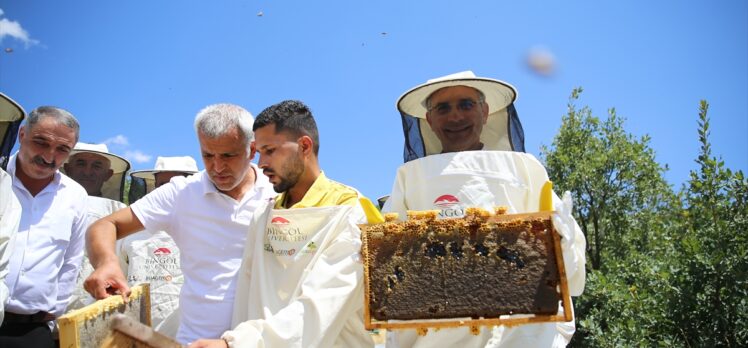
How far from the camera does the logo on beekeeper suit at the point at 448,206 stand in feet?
10.0

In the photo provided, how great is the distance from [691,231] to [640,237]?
9.68ft

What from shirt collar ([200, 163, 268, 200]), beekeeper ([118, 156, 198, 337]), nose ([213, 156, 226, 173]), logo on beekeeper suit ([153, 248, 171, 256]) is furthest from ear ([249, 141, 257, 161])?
logo on beekeeper suit ([153, 248, 171, 256])

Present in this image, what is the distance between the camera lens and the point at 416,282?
7.97 feet

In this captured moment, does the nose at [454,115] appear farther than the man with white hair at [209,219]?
Yes

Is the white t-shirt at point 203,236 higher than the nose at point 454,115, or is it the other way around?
the nose at point 454,115

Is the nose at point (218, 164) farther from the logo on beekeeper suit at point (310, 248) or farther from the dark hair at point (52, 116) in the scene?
the dark hair at point (52, 116)

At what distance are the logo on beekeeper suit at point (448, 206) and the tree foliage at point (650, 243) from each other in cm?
366

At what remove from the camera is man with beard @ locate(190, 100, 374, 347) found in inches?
101

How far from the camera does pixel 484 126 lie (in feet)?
12.5

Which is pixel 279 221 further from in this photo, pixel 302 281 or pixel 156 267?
pixel 156 267

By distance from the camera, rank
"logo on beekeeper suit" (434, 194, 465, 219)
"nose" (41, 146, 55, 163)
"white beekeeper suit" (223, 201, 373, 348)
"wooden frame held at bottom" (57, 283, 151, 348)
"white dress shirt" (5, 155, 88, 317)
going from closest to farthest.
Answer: "wooden frame held at bottom" (57, 283, 151, 348) → "white beekeeper suit" (223, 201, 373, 348) → "logo on beekeeper suit" (434, 194, 465, 219) → "white dress shirt" (5, 155, 88, 317) → "nose" (41, 146, 55, 163)

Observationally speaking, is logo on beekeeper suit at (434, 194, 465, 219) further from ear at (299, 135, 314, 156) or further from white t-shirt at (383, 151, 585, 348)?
ear at (299, 135, 314, 156)

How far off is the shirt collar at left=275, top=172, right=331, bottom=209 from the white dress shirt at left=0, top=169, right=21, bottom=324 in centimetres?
152

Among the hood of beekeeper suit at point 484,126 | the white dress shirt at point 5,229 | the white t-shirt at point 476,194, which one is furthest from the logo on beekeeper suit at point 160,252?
the white t-shirt at point 476,194
